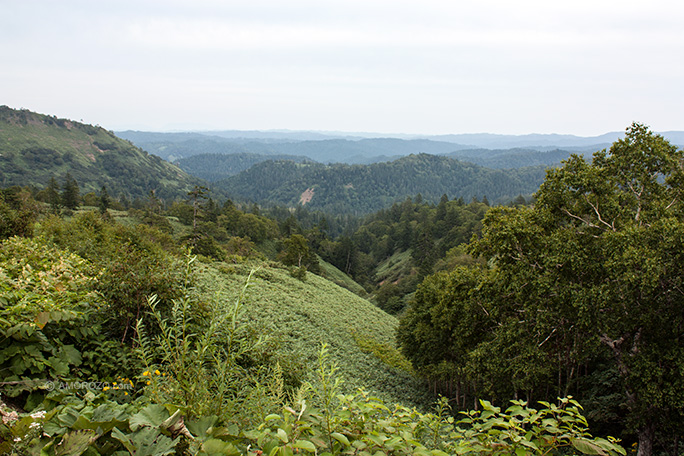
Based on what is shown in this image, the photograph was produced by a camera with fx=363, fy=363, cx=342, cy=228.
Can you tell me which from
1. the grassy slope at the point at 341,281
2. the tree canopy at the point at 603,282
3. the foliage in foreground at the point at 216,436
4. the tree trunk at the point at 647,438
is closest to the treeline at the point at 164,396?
the foliage in foreground at the point at 216,436

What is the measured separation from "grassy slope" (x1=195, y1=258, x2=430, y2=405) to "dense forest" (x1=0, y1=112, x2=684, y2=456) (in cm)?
22

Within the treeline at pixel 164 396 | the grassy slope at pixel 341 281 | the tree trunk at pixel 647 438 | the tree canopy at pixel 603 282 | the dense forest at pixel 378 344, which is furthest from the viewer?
the grassy slope at pixel 341 281

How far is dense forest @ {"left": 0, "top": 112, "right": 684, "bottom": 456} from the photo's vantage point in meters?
2.43

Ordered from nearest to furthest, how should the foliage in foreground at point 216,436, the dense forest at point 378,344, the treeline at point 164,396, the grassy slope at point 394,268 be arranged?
the foliage in foreground at point 216,436
the treeline at point 164,396
the dense forest at point 378,344
the grassy slope at point 394,268

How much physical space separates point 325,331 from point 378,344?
5.49 meters

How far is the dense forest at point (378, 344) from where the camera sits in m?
2.43

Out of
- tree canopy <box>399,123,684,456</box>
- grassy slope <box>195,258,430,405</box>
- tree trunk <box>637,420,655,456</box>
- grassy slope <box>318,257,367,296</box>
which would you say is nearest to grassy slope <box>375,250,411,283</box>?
grassy slope <box>318,257,367,296</box>

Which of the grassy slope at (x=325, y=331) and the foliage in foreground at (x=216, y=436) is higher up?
the foliage in foreground at (x=216, y=436)

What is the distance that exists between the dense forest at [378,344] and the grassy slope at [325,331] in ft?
0.72

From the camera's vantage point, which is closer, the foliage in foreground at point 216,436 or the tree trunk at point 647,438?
the foliage in foreground at point 216,436

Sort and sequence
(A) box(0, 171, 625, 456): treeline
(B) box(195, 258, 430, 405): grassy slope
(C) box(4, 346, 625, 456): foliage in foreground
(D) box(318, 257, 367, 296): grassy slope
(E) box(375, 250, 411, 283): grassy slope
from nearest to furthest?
(C) box(4, 346, 625, 456): foliage in foreground → (A) box(0, 171, 625, 456): treeline → (B) box(195, 258, 430, 405): grassy slope → (D) box(318, 257, 367, 296): grassy slope → (E) box(375, 250, 411, 283): grassy slope

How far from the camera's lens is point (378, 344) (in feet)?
88.3

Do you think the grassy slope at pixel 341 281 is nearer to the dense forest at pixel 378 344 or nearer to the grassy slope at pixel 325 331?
the grassy slope at pixel 325 331

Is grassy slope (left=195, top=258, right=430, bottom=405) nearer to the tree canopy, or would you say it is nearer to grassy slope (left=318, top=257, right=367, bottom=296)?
the tree canopy
